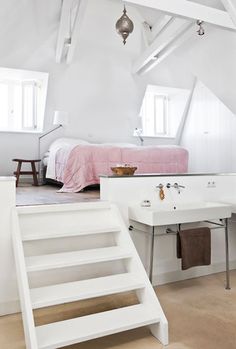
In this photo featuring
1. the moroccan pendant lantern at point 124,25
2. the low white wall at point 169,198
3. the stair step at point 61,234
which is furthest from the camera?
the moroccan pendant lantern at point 124,25

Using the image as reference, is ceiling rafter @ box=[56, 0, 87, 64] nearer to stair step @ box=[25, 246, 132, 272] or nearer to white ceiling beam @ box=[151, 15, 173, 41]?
white ceiling beam @ box=[151, 15, 173, 41]

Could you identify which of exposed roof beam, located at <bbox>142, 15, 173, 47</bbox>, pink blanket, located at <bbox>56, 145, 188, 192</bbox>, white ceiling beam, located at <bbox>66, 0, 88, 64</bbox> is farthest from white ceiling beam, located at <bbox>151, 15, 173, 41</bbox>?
pink blanket, located at <bbox>56, 145, 188, 192</bbox>

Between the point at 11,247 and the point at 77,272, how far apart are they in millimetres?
628

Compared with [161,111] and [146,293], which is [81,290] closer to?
[146,293]

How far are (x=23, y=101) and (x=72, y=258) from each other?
184 inches

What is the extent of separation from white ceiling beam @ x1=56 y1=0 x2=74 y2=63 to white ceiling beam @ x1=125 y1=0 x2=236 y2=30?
225cm

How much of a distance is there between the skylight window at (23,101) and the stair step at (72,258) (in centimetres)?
424

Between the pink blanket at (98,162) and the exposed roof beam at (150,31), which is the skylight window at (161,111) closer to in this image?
the exposed roof beam at (150,31)

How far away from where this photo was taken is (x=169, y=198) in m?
3.32

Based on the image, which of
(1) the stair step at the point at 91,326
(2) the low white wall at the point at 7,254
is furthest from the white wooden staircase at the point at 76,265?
(2) the low white wall at the point at 7,254

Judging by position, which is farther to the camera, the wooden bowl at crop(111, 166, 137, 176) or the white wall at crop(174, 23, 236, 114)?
the white wall at crop(174, 23, 236, 114)

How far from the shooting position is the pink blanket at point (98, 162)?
442cm

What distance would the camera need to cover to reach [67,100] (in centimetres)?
639

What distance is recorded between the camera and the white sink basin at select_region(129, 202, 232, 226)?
2.76 meters
